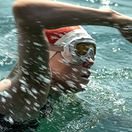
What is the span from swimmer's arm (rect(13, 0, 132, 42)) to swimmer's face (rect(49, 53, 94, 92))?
1170 mm

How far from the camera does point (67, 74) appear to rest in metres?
3.98

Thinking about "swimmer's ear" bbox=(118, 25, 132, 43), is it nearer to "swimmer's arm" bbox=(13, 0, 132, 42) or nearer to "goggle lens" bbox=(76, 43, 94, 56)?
"swimmer's arm" bbox=(13, 0, 132, 42)

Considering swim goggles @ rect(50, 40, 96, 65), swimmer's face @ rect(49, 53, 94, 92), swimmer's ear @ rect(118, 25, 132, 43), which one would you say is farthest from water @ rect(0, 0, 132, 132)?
swimmer's ear @ rect(118, 25, 132, 43)

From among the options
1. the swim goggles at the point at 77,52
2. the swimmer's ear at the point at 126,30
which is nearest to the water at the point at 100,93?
the swim goggles at the point at 77,52

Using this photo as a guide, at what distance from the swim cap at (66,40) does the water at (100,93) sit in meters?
0.43

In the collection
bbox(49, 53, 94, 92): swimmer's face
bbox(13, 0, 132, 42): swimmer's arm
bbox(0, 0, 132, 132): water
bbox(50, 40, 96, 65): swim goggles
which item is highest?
bbox(13, 0, 132, 42): swimmer's arm

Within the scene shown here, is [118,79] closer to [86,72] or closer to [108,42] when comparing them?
[108,42]

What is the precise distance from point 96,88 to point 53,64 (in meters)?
1.70

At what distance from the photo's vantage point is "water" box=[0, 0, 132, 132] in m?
4.42

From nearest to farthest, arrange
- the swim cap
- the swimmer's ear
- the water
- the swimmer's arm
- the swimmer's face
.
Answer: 1. the swimmer's arm
2. the swimmer's ear
3. the swimmer's face
4. the swim cap
5. the water

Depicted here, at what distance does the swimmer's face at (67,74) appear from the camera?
3.96 metres

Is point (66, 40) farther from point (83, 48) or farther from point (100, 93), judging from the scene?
point (100, 93)

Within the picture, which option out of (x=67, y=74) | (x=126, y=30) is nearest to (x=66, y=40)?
(x=67, y=74)

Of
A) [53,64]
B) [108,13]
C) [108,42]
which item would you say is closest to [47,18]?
[108,13]
